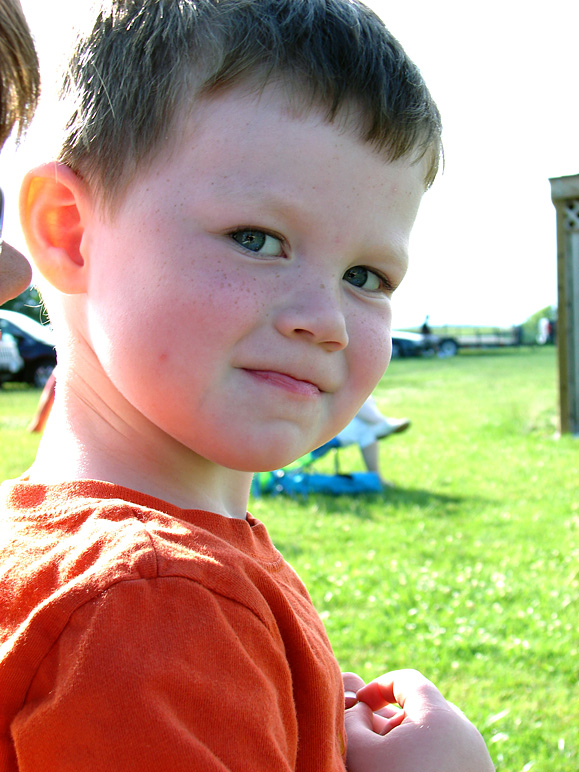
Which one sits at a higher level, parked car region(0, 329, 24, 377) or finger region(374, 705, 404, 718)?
finger region(374, 705, 404, 718)

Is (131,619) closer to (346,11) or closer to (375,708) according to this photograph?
(375,708)

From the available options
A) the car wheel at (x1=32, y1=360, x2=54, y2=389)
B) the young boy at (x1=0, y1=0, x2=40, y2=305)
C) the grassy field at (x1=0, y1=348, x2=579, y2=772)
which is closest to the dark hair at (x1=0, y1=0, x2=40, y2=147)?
the young boy at (x1=0, y1=0, x2=40, y2=305)

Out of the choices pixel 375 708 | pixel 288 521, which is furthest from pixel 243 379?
pixel 288 521

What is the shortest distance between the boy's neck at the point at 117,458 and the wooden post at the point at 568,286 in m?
10.5

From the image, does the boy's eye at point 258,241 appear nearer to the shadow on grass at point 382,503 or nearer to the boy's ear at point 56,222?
the boy's ear at point 56,222

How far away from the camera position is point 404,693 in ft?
4.26

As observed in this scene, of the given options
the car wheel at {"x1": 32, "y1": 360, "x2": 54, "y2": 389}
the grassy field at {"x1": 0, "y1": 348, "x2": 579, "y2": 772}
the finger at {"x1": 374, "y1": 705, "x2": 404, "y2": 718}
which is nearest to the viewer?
the finger at {"x1": 374, "y1": 705, "x2": 404, "y2": 718}

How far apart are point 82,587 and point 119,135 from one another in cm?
65

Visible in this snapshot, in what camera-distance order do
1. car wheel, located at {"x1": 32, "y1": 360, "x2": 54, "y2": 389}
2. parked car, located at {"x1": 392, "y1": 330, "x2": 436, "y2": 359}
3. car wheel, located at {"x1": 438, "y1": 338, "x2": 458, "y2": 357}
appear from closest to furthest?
car wheel, located at {"x1": 32, "y1": 360, "x2": 54, "y2": 389} < parked car, located at {"x1": 392, "y1": 330, "x2": 436, "y2": 359} < car wheel, located at {"x1": 438, "y1": 338, "x2": 458, "y2": 357}

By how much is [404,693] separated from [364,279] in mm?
717

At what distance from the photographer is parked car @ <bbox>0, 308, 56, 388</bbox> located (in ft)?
63.6

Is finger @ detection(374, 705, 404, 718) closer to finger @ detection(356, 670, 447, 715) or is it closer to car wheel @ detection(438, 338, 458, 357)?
finger @ detection(356, 670, 447, 715)

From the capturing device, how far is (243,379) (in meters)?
1.04

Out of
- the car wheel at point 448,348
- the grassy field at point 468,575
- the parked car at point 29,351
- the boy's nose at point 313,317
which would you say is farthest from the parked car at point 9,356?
the car wheel at point 448,348
